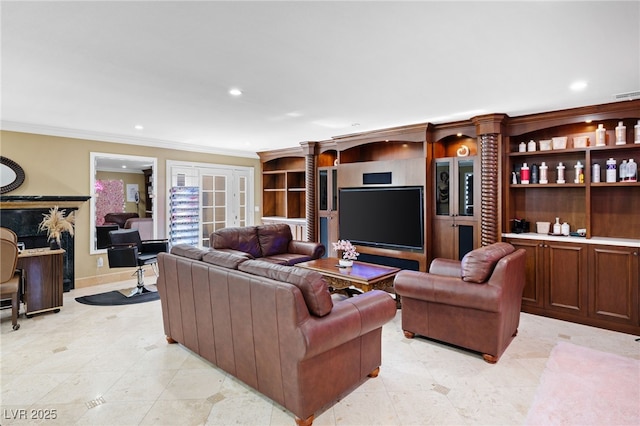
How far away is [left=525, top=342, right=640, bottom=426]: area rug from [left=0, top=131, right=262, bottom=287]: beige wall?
596 centimetres

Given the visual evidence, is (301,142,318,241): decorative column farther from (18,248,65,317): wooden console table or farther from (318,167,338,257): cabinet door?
(18,248,65,317): wooden console table

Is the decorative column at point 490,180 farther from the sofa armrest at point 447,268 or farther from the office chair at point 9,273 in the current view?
the office chair at point 9,273

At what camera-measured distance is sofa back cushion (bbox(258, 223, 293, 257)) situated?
5664 millimetres

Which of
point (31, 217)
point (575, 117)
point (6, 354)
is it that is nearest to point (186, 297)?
point (6, 354)

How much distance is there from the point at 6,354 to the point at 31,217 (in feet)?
8.01

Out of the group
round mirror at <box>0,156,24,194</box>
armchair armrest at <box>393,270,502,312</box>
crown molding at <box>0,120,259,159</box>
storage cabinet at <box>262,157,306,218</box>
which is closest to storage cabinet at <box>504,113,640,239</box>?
armchair armrest at <box>393,270,502,312</box>

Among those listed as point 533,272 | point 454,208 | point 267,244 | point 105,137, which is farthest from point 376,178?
point 105,137

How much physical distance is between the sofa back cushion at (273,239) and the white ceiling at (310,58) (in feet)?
6.60

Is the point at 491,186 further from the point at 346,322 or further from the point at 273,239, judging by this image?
the point at 273,239

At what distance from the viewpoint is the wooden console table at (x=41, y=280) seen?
3998mm

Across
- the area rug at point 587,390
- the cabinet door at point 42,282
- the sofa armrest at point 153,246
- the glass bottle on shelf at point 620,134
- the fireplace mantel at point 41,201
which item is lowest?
the area rug at point 587,390

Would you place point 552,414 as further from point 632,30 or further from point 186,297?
point 186,297

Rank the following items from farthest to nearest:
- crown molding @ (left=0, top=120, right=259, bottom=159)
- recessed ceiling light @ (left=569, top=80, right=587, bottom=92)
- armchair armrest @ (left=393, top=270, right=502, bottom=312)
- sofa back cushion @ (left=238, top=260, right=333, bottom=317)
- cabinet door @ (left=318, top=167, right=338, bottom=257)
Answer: cabinet door @ (left=318, top=167, right=338, bottom=257) → crown molding @ (left=0, top=120, right=259, bottom=159) → recessed ceiling light @ (left=569, top=80, right=587, bottom=92) → armchair armrest @ (left=393, top=270, right=502, bottom=312) → sofa back cushion @ (left=238, top=260, right=333, bottom=317)

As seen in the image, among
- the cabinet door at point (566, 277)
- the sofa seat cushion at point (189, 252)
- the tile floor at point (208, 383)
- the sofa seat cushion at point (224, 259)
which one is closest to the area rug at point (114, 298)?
the tile floor at point (208, 383)
